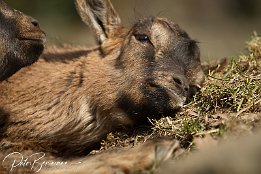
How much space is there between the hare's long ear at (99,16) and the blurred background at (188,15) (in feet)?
52.2

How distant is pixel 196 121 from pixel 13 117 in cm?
213

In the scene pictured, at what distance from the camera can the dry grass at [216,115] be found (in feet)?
22.6

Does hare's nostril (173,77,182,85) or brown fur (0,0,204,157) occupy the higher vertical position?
hare's nostril (173,77,182,85)

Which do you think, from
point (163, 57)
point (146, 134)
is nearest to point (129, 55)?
point (163, 57)

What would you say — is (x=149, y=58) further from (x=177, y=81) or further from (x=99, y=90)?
(x=99, y=90)

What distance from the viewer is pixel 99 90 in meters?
8.11

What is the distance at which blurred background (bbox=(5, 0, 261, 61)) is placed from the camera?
25.9 meters

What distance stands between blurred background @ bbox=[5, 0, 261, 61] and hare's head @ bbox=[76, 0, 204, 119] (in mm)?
15981

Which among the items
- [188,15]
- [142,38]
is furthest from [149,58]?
[188,15]

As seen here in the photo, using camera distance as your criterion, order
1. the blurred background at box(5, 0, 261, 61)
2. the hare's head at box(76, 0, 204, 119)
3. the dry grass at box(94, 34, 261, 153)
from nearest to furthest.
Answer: the dry grass at box(94, 34, 261, 153)
the hare's head at box(76, 0, 204, 119)
the blurred background at box(5, 0, 261, 61)
